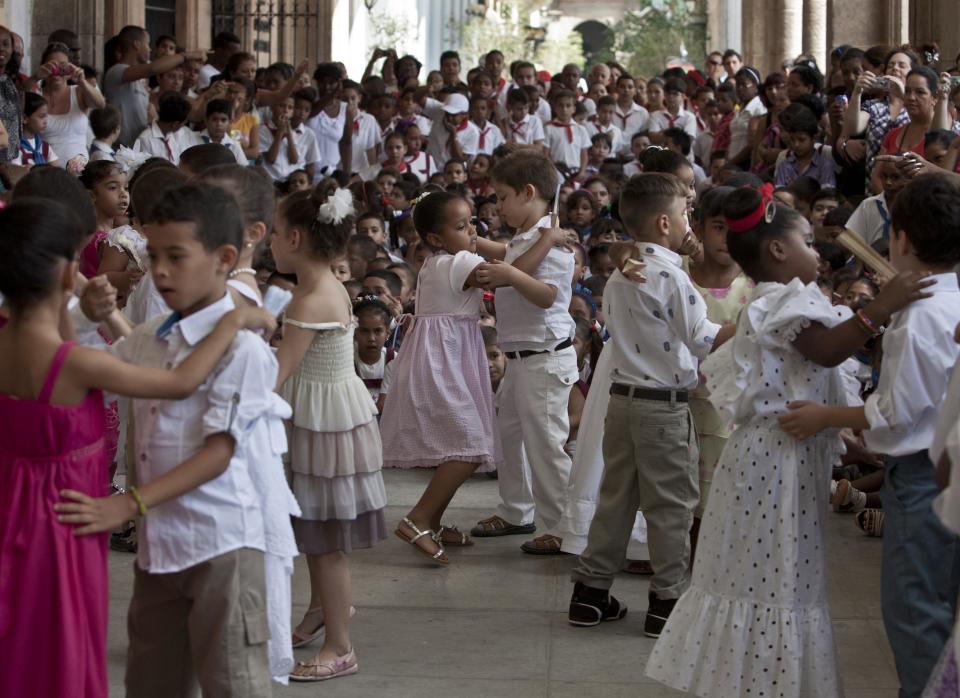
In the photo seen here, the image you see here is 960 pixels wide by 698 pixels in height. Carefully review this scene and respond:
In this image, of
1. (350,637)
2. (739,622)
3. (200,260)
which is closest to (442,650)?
(350,637)

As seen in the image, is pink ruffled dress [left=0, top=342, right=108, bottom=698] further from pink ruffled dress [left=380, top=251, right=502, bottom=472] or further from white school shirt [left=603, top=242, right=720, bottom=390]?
pink ruffled dress [left=380, top=251, right=502, bottom=472]

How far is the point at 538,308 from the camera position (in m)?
6.09

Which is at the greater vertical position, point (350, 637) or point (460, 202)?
point (460, 202)

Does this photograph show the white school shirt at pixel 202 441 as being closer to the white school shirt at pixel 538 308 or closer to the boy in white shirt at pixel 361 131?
the white school shirt at pixel 538 308

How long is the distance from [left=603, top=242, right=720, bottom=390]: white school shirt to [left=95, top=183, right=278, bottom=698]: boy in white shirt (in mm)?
1997

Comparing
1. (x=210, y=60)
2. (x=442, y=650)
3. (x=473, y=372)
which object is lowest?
(x=442, y=650)

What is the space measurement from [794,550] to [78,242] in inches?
81.1

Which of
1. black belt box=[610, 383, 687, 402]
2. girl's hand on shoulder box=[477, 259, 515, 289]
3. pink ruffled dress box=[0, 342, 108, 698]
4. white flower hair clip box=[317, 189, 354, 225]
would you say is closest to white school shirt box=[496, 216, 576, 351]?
girl's hand on shoulder box=[477, 259, 515, 289]

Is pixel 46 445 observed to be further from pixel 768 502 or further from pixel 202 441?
pixel 768 502

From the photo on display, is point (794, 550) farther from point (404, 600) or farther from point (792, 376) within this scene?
point (404, 600)

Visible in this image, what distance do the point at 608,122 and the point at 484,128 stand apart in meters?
2.03

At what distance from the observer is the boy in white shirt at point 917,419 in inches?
144

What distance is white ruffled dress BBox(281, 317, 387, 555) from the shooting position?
4.56 meters

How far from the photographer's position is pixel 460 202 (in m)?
5.97
